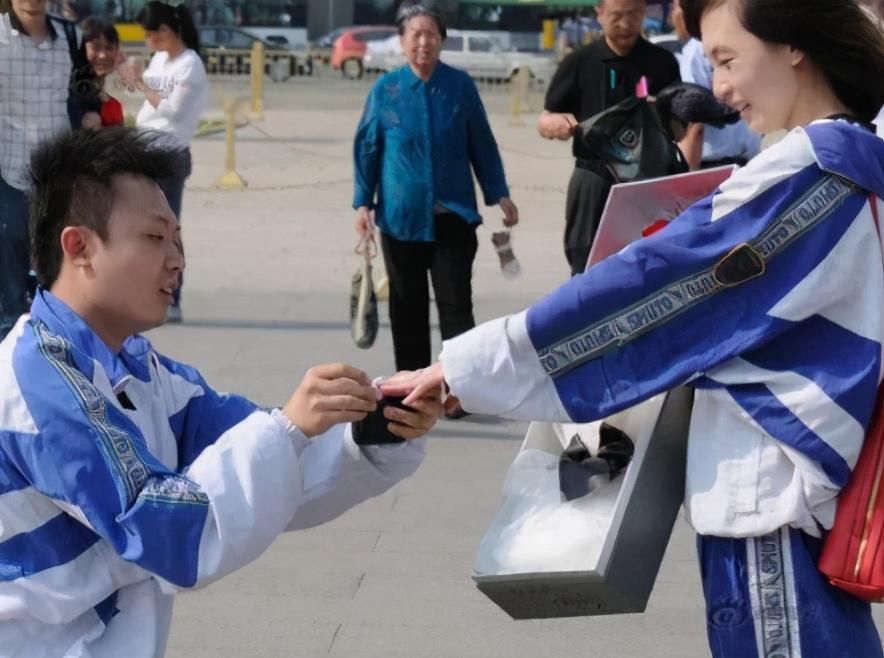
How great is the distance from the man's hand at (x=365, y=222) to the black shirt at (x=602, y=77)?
86 cm

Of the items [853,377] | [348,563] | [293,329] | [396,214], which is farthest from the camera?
[293,329]

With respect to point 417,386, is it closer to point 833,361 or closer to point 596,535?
point 596,535

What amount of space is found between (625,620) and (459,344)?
2.16 meters

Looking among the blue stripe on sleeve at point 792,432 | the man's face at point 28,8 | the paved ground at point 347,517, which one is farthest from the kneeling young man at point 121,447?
the man's face at point 28,8

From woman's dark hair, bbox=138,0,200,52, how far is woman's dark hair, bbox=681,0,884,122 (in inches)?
236

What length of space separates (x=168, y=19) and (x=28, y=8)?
1400 millimetres

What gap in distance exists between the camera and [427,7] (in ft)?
21.6

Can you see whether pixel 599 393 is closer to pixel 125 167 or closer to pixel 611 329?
pixel 611 329

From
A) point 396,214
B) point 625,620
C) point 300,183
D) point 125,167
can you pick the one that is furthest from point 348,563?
point 300,183

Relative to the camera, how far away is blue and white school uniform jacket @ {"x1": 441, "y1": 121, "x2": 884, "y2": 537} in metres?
2.23

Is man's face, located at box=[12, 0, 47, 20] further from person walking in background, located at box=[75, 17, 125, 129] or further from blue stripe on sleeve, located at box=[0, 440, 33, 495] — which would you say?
blue stripe on sleeve, located at box=[0, 440, 33, 495]

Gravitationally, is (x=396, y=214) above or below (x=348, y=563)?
above

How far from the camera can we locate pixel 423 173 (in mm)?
6395

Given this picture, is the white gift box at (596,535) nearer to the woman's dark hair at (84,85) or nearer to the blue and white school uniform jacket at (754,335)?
the blue and white school uniform jacket at (754,335)
